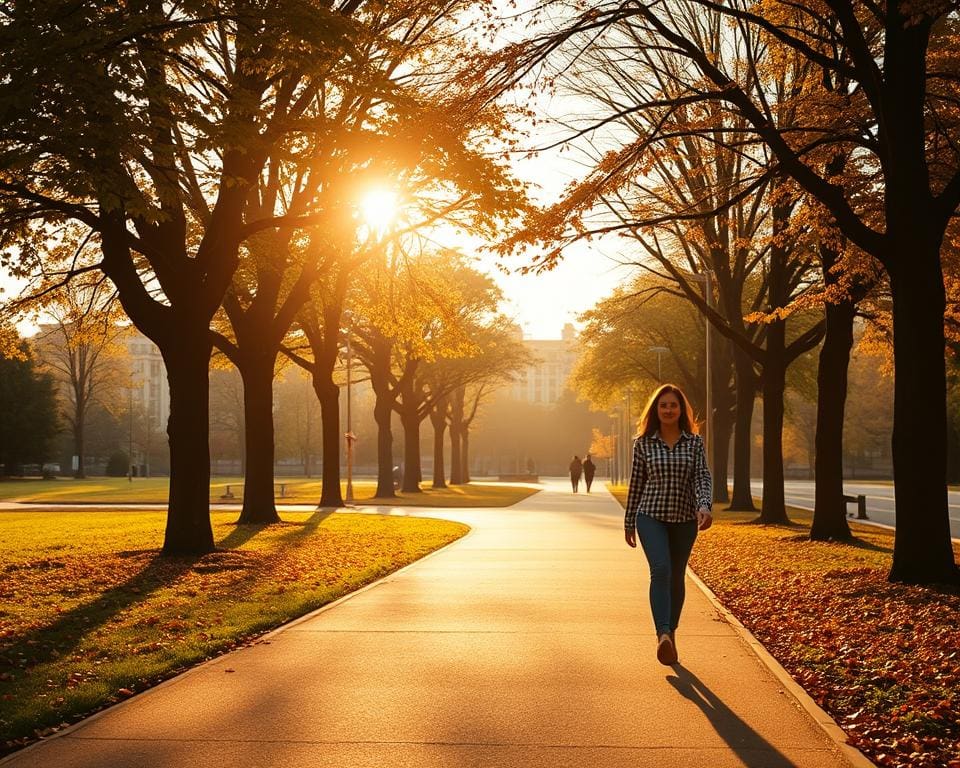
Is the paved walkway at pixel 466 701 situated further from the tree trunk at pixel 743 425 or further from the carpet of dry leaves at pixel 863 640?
the tree trunk at pixel 743 425

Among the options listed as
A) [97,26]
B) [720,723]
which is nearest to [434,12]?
[97,26]

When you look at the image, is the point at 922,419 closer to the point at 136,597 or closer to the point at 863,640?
the point at 863,640

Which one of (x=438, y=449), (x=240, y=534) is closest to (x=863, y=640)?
(x=240, y=534)

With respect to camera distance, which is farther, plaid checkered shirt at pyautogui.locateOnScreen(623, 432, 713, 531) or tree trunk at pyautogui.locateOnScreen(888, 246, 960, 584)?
tree trunk at pyautogui.locateOnScreen(888, 246, 960, 584)

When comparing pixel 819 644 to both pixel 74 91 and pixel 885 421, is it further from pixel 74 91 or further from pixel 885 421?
pixel 885 421

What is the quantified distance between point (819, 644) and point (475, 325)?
41.4 metres

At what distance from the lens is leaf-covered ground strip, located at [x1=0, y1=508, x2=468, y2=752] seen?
7164 millimetres

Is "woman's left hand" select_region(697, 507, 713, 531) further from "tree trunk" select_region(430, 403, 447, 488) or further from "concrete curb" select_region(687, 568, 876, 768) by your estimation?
"tree trunk" select_region(430, 403, 447, 488)

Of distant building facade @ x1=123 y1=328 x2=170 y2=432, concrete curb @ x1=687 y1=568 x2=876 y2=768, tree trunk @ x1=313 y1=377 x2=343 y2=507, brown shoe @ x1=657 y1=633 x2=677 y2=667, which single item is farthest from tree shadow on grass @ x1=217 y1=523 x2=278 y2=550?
distant building facade @ x1=123 y1=328 x2=170 y2=432

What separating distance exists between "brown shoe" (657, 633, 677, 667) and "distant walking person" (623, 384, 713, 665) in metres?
0.07

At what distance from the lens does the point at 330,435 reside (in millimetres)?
31672

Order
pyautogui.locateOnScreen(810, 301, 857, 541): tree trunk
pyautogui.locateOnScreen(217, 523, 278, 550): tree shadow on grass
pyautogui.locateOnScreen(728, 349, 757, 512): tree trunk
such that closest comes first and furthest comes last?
pyautogui.locateOnScreen(217, 523, 278, 550): tree shadow on grass → pyautogui.locateOnScreen(810, 301, 857, 541): tree trunk → pyautogui.locateOnScreen(728, 349, 757, 512): tree trunk

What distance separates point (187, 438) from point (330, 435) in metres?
15.9

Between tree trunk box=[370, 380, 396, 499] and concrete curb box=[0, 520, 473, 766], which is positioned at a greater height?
tree trunk box=[370, 380, 396, 499]
